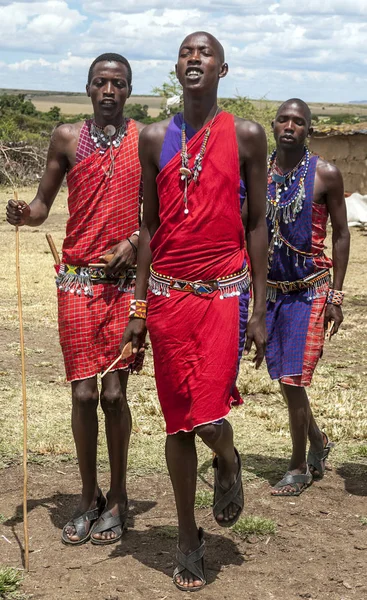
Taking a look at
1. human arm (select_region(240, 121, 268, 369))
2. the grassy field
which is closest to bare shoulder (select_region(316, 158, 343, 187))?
human arm (select_region(240, 121, 268, 369))

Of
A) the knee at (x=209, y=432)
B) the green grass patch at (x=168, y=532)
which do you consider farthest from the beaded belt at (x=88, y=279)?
Answer: the green grass patch at (x=168, y=532)

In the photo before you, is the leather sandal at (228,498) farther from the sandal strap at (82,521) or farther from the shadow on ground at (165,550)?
the sandal strap at (82,521)

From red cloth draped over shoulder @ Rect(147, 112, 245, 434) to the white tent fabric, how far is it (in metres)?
16.4

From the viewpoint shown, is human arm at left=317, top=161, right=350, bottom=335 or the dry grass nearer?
human arm at left=317, top=161, right=350, bottom=335

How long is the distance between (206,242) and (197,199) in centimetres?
18

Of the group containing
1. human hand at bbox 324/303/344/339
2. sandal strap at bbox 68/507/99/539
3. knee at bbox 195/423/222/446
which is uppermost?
human hand at bbox 324/303/344/339

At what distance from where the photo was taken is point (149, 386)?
7.38 metres

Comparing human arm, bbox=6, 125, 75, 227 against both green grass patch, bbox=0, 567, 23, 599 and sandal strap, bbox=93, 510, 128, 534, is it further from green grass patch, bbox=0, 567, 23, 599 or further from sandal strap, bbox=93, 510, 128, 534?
green grass patch, bbox=0, 567, 23, 599

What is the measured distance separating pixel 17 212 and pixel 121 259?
1.75 feet

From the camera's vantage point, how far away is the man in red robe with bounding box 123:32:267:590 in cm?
377

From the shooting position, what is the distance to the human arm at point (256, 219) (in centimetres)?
381

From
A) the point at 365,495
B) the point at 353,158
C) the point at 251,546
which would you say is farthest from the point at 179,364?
the point at 353,158

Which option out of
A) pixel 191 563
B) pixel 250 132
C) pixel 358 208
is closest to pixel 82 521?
pixel 191 563

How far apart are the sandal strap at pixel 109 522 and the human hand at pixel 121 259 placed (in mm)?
1140
